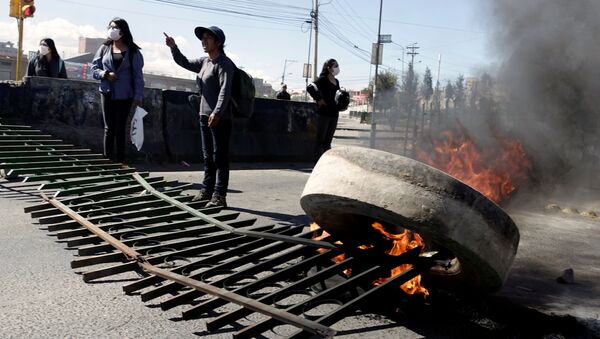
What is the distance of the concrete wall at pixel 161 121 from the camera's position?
348 inches

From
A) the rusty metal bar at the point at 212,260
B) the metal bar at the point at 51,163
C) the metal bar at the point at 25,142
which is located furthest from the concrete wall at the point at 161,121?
the rusty metal bar at the point at 212,260

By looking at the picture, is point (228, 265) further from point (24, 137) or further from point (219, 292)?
point (24, 137)

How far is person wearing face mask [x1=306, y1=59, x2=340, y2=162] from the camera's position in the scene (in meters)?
8.31

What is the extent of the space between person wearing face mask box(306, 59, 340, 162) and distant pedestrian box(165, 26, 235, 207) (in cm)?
221

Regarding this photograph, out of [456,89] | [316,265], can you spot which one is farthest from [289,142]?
[316,265]

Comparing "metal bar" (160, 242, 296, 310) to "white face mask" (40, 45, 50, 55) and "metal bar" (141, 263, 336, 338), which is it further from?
"white face mask" (40, 45, 50, 55)

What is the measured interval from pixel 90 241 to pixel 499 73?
7383 millimetres

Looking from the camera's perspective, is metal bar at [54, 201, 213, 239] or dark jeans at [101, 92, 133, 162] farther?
dark jeans at [101, 92, 133, 162]

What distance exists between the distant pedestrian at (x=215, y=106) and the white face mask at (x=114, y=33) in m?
0.93

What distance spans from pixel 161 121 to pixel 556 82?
6.58 meters

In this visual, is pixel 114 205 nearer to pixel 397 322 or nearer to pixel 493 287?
pixel 397 322

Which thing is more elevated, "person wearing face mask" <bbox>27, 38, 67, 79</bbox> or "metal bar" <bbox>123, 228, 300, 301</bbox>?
"person wearing face mask" <bbox>27, 38, 67, 79</bbox>

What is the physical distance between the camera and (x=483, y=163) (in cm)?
709

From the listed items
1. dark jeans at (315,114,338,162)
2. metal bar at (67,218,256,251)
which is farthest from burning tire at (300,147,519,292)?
dark jeans at (315,114,338,162)
